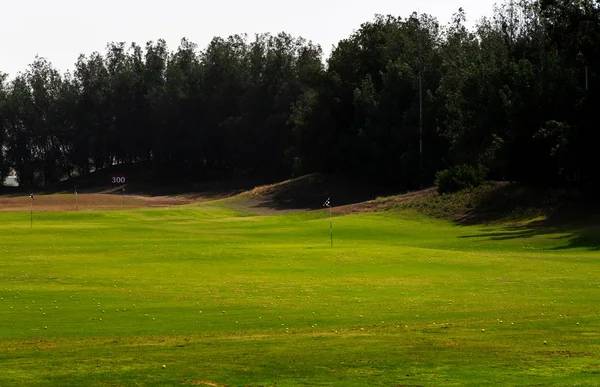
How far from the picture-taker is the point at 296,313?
22.8 meters

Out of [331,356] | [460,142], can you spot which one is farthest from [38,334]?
[460,142]

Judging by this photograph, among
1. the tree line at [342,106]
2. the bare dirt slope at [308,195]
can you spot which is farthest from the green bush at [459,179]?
the bare dirt slope at [308,195]

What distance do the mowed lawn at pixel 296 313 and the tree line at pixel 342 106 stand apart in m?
19.3

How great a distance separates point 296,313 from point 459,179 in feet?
170

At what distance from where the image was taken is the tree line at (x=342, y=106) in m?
66.4

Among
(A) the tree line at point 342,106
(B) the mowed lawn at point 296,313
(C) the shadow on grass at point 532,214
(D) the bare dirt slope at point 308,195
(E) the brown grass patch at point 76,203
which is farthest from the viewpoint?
(E) the brown grass patch at point 76,203

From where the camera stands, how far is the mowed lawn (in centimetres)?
1476

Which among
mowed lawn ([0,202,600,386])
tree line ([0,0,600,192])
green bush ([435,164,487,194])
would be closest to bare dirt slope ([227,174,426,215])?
tree line ([0,0,600,192])

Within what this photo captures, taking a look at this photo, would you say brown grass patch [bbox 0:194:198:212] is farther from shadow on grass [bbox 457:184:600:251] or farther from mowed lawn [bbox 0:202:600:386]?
mowed lawn [bbox 0:202:600:386]

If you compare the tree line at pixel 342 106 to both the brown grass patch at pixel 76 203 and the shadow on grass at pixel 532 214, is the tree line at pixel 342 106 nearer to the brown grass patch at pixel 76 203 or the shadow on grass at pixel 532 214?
the shadow on grass at pixel 532 214

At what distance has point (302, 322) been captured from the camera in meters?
21.4

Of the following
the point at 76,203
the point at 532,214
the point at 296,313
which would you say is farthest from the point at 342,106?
the point at 296,313

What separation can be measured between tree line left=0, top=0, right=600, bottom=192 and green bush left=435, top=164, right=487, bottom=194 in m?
1.82

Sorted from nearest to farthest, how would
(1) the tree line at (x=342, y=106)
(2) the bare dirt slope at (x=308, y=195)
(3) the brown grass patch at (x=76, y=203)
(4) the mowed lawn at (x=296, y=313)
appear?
(4) the mowed lawn at (x=296, y=313)
(1) the tree line at (x=342, y=106)
(2) the bare dirt slope at (x=308, y=195)
(3) the brown grass patch at (x=76, y=203)
